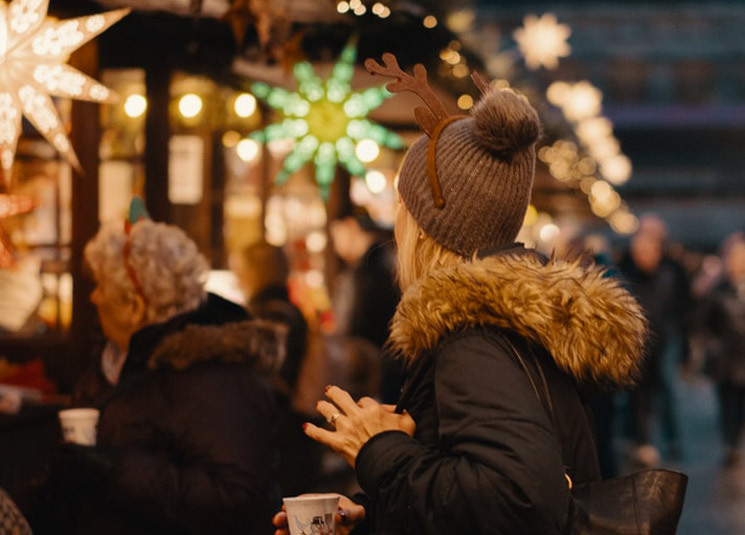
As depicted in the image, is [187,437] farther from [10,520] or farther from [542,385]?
[542,385]

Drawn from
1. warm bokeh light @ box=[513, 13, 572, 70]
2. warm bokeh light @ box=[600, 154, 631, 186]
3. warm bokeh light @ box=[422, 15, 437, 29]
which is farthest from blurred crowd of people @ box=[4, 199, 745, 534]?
warm bokeh light @ box=[600, 154, 631, 186]

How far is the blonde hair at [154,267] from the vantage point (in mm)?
4562

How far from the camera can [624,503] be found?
2787 mm

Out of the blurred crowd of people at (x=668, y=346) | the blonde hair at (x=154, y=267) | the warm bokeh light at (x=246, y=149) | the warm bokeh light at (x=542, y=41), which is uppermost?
the warm bokeh light at (x=542, y=41)

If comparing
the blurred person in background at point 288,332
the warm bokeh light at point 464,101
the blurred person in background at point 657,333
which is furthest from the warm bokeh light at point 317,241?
the blurred person in background at point 288,332

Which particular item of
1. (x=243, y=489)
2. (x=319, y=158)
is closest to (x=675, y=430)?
(x=319, y=158)

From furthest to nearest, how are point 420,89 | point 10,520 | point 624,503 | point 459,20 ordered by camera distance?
point 459,20, point 10,520, point 420,89, point 624,503

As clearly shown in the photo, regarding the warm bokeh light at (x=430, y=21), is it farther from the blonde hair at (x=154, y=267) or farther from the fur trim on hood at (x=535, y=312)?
the fur trim on hood at (x=535, y=312)

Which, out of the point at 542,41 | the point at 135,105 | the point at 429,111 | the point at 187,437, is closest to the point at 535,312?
the point at 429,111

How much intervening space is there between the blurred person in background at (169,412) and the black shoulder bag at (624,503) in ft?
5.61

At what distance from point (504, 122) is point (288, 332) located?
521 centimetres

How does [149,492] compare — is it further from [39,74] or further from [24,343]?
[24,343]

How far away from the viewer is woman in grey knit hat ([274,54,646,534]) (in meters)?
2.59

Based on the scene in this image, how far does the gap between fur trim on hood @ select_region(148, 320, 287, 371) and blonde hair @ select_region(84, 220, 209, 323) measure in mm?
181
